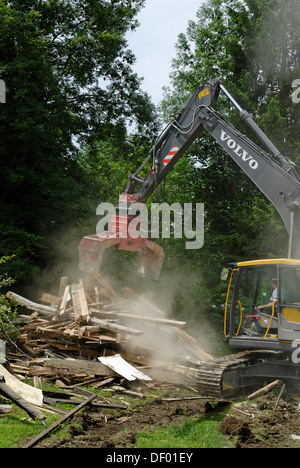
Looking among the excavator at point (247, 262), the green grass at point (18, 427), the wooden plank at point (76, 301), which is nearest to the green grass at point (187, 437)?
the excavator at point (247, 262)

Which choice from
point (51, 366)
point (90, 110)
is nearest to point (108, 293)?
point (51, 366)

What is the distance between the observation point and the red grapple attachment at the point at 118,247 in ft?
31.5

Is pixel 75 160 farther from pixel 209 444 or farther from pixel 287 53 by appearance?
pixel 209 444

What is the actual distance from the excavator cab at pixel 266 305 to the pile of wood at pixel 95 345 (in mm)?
1703

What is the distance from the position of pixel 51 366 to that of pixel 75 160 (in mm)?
12771

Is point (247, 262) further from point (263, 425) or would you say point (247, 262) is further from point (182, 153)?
point (263, 425)

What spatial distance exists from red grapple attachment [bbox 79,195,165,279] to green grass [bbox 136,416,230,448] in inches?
149

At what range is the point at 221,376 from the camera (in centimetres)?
809

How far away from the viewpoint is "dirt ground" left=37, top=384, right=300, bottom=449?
6.14 meters

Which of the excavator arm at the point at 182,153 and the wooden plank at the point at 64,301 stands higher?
the excavator arm at the point at 182,153

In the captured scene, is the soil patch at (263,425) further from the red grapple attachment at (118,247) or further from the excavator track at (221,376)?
the red grapple attachment at (118,247)

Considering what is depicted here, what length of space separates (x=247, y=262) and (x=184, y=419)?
3380 millimetres

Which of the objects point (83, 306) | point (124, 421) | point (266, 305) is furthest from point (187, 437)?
point (83, 306)

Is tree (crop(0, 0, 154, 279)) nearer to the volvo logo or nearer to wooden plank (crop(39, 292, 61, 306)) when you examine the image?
wooden plank (crop(39, 292, 61, 306))
